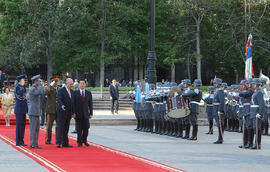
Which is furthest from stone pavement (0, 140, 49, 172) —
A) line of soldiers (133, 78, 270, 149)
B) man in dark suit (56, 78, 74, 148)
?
line of soldiers (133, 78, 270, 149)

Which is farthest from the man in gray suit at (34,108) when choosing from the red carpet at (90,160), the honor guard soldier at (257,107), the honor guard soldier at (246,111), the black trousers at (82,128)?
the honor guard soldier at (257,107)

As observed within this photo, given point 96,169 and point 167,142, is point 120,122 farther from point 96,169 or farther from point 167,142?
point 96,169

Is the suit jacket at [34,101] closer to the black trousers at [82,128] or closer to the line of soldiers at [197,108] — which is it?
the black trousers at [82,128]

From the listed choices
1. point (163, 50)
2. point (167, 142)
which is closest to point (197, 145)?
point (167, 142)

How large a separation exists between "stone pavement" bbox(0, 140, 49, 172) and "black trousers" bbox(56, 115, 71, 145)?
1412 mm

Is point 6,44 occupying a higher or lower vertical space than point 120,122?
higher

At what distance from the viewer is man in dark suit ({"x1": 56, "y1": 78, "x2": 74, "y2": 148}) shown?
17.2 meters

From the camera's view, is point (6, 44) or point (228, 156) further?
point (6, 44)

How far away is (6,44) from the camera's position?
5766 centimetres

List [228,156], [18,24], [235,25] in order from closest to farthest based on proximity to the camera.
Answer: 1. [228,156]
2. [235,25]
3. [18,24]

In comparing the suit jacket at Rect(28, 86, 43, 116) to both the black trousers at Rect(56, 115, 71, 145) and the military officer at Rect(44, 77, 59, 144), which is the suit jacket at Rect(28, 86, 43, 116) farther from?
the military officer at Rect(44, 77, 59, 144)

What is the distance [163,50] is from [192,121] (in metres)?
38.2

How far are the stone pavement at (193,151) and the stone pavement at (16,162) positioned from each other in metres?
2.79

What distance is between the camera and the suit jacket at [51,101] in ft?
60.8
